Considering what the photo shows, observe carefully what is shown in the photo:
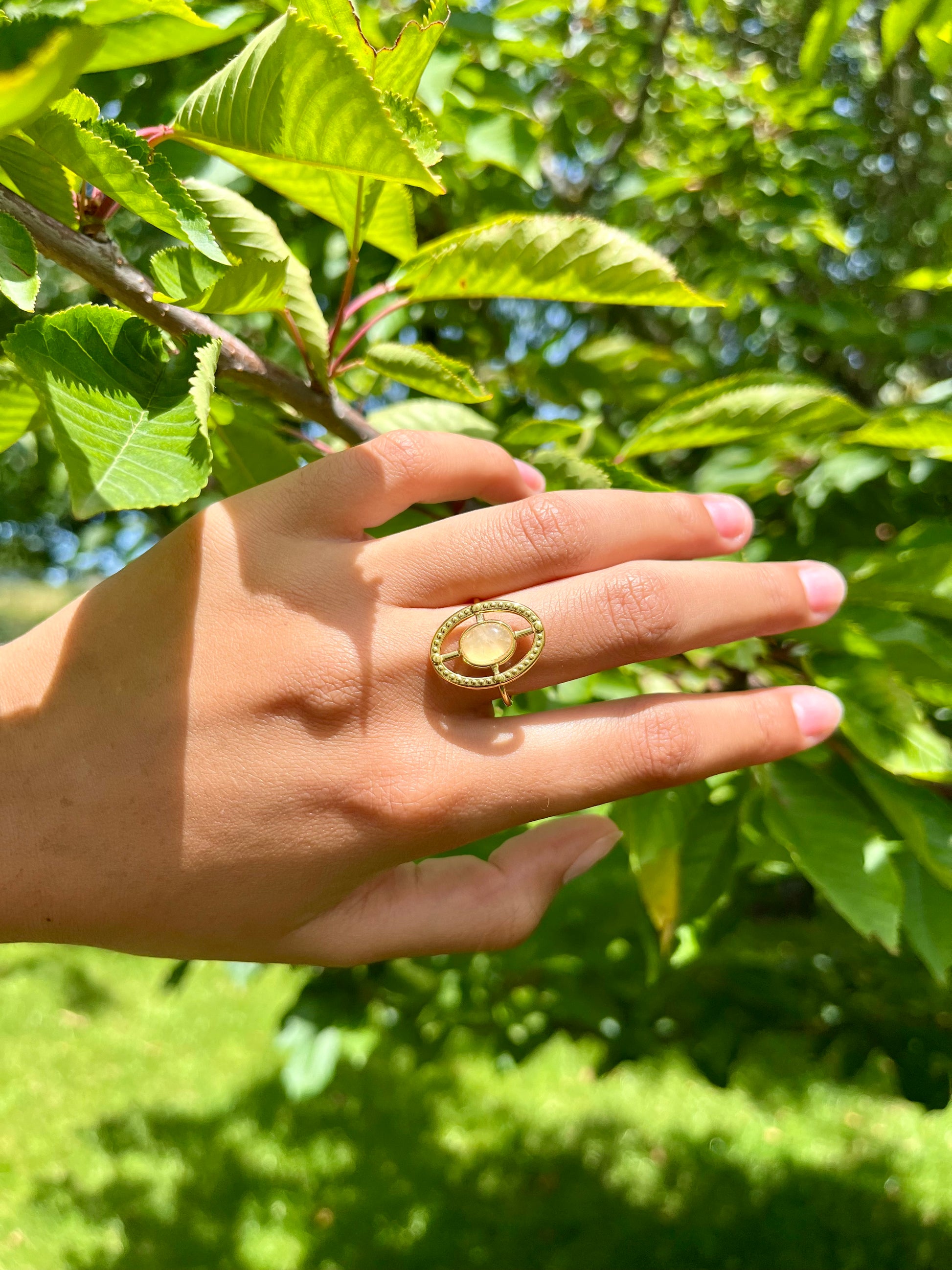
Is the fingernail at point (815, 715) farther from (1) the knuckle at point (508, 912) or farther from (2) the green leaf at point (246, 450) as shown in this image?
(2) the green leaf at point (246, 450)

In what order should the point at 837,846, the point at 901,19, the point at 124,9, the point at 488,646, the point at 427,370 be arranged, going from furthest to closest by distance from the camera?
1. the point at 901,19
2. the point at 837,846
3. the point at 427,370
4. the point at 488,646
5. the point at 124,9

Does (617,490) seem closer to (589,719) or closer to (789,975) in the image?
(589,719)

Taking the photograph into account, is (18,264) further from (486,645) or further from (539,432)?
(539,432)

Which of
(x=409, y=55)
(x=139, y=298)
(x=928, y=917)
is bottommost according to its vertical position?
(x=928, y=917)

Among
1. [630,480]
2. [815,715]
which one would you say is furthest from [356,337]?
[815,715]

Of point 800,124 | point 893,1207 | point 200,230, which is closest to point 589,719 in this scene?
point 200,230

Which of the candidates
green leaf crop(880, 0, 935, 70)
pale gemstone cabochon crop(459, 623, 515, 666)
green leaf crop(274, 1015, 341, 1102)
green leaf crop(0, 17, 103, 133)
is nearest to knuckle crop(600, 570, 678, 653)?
pale gemstone cabochon crop(459, 623, 515, 666)

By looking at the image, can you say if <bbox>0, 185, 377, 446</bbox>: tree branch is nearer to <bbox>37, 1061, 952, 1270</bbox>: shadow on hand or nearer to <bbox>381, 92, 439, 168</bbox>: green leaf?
<bbox>381, 92, 439, 168</bbox>: green leaf
